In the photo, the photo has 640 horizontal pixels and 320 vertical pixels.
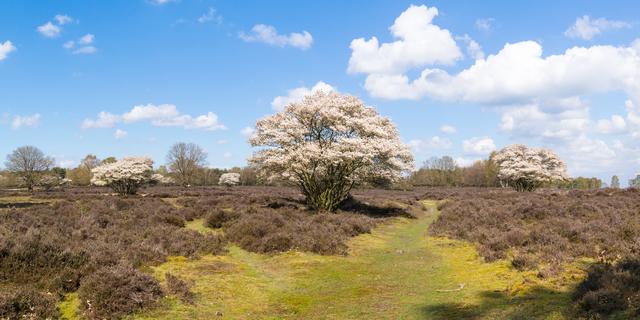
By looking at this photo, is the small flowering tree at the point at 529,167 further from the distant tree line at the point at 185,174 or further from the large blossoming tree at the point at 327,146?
the large blossoming tree at the point at 327,146

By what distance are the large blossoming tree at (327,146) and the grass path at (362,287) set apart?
37.9ft

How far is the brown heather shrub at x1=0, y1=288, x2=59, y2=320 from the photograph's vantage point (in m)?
9.19

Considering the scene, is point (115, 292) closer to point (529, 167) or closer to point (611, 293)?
point (611, 293)

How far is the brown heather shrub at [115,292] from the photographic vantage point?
32.7 feet

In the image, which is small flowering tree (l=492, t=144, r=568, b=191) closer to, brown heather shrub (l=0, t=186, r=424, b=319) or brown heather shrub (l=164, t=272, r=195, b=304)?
brown heather shrub (l=0, t=186, r=424, b=319)

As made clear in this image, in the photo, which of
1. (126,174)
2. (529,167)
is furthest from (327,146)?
(529,167)

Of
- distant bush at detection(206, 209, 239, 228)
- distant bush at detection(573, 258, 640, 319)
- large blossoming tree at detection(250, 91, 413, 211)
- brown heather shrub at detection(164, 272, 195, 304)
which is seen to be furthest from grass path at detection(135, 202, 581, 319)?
large blossoming tree at detection(250, 91, 413, 211)

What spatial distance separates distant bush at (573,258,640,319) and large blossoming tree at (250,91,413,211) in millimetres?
19869

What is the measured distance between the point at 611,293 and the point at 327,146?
23.2m

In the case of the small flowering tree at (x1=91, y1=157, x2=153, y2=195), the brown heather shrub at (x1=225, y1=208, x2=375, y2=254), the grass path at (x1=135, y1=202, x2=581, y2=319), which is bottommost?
the grass path at (x1=135, y1=202, x2=581, y2=319)

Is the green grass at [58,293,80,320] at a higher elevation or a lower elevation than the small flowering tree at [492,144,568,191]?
lower

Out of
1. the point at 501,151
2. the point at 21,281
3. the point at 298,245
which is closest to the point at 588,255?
the point at 298,245

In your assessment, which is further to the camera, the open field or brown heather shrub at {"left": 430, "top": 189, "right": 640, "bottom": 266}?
brown heather shrub at {"left": 430, "top": 189, "right": 640, "bottom": 266}

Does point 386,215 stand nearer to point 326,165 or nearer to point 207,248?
point 326,165
